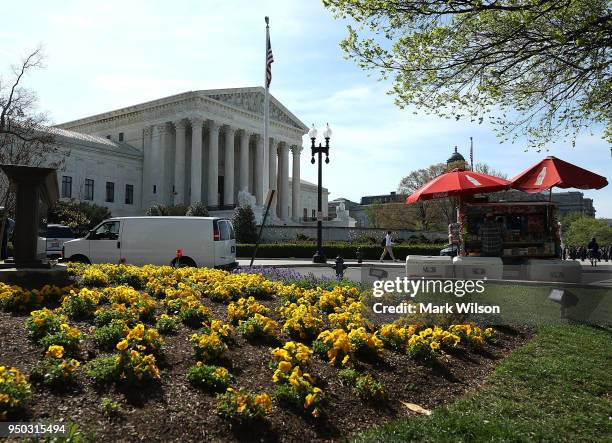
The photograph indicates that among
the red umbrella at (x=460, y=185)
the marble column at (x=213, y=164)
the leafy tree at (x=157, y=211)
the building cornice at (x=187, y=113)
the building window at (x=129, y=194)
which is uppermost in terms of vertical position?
the building cornice at (x=187, y=113)

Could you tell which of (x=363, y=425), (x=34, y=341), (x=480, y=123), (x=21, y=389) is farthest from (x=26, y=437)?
(x=480, y=123)

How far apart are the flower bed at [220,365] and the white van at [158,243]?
31.8ft

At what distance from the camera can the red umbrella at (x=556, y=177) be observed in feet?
35.6

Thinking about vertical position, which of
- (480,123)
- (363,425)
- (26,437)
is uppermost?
(480,123)

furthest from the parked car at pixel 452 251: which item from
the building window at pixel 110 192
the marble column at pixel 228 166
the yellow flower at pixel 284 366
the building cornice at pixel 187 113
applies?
the building window at pixel 110 192

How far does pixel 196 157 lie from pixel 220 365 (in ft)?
193

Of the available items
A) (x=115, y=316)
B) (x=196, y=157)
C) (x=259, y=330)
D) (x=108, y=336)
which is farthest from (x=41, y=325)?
(x=196, y=157)

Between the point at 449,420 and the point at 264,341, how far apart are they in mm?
2471

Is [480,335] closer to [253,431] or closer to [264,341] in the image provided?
[264,341]

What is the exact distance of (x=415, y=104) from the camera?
10.7 metres

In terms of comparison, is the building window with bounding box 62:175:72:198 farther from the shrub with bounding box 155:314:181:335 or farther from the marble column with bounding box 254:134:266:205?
the shrub with bounding box 155:314:181:335

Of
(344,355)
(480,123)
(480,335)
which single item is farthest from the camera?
(480,123)

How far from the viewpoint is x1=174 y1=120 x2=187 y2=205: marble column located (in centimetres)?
6312

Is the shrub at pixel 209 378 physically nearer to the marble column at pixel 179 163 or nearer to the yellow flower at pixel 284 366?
the yellow flower at pixel 284 366
